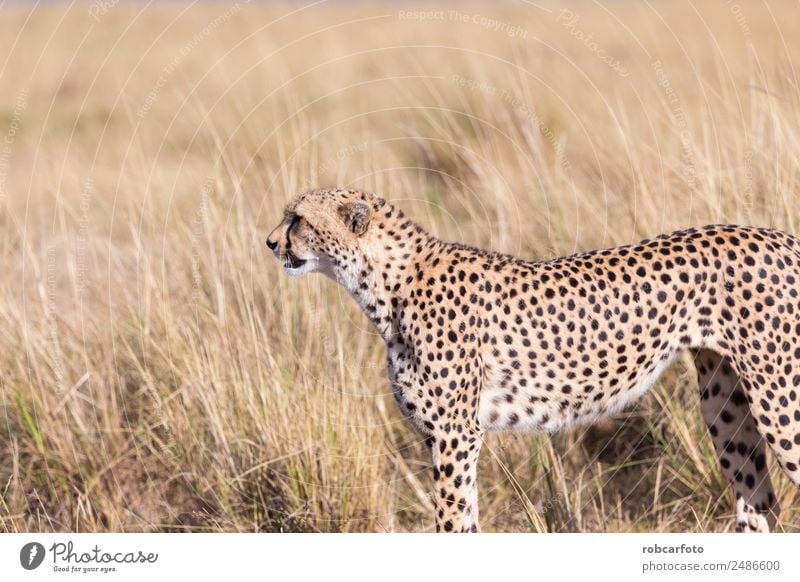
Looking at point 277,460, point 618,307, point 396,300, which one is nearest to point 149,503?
point 277,460

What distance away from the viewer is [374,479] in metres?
5.41

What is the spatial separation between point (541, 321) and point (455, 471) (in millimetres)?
720

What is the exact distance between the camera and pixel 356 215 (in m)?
4.62

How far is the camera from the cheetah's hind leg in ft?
16.0

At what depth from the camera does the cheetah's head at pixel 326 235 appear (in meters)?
A: 4.68

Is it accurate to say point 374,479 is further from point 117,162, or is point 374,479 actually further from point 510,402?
point 117,162

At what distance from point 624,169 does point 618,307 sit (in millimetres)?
2546

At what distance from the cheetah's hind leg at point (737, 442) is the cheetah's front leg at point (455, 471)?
1083 mm
